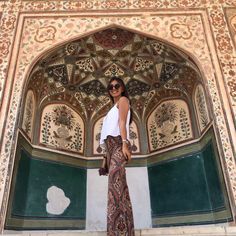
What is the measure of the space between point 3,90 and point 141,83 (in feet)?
8.16

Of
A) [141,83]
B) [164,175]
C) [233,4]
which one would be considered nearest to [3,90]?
[141,83]

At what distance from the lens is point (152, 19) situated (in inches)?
175

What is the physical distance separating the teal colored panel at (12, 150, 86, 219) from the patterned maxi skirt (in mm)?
2141

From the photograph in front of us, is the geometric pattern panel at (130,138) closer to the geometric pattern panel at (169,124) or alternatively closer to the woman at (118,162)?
the geometric pattern panel at (169,124)

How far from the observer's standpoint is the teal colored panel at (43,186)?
3.88 meters

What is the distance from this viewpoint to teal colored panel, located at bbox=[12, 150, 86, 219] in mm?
3882

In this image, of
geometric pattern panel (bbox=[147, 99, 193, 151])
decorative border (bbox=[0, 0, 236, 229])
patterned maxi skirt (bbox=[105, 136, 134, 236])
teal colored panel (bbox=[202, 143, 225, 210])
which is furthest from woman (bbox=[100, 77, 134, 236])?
geometric pattern panel (bbox=[147, 99, 193, 151])

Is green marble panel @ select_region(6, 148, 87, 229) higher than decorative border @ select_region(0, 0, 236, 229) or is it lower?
lower

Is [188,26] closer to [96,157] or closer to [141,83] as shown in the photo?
[141,83]

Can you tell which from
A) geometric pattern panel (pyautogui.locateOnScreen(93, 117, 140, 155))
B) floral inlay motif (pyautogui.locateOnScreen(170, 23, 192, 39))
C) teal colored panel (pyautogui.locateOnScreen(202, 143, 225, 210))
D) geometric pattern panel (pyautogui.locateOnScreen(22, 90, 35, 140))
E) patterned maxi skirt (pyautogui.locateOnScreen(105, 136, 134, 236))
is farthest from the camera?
geometric pattern panel (pyautogui.locateOnScreen(93, 117, 140, 155))

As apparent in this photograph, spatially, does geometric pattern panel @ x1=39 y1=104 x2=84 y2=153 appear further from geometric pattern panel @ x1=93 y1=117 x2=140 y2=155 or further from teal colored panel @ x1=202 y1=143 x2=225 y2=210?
teal colored panel @ x1=202 y1=143 x2=225 y2=210

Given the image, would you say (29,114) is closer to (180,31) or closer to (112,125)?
(112,125)

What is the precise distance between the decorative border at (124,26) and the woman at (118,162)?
5.71 ft

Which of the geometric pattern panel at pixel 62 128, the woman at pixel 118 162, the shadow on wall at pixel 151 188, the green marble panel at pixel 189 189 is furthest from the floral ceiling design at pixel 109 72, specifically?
the woman at pixel 118 162
